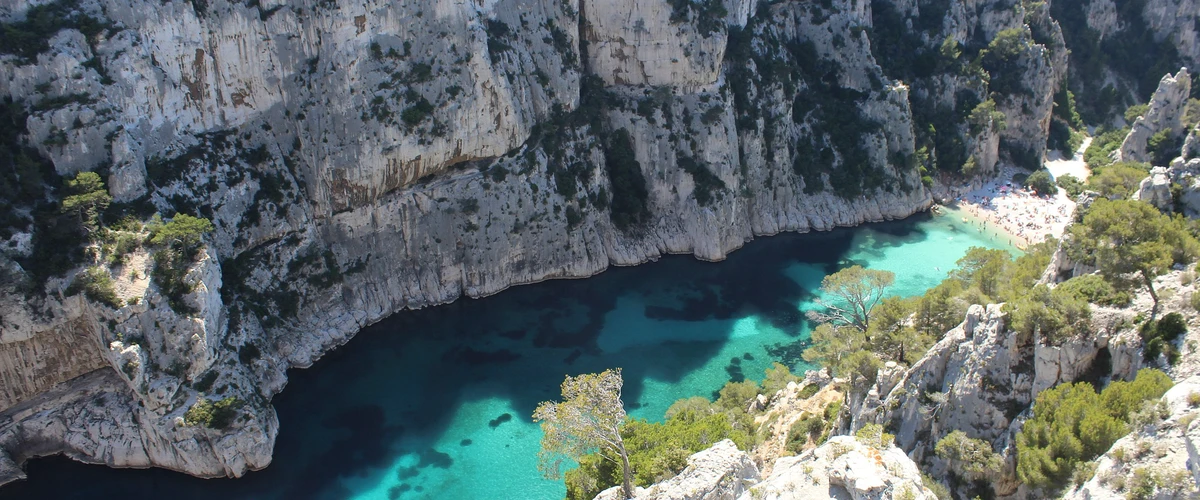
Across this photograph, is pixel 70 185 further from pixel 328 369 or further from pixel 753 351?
pixel 753 351

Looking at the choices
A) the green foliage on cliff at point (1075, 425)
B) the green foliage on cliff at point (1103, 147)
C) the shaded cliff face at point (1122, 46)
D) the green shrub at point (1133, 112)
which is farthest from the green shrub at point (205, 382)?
the shaded cliff face at point (1122, 46)

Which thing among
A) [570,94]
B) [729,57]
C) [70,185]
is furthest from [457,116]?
[729,57]

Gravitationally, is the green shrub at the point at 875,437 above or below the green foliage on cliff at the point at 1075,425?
below

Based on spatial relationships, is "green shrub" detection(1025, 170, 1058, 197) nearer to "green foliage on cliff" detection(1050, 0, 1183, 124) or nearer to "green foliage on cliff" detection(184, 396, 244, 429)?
"green foliage on cliff" detection(1050, 0, 1183, 124)

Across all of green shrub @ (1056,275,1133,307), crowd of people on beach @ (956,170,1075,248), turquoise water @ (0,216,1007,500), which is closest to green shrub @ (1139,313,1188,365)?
green shrub @ (1056,275,1133,307)

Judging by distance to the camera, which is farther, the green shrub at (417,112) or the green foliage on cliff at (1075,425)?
the green shrub at (417,112)

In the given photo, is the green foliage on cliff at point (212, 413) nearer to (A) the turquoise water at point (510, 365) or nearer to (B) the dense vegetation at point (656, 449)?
(A) the turquoise water at point (510, 365)

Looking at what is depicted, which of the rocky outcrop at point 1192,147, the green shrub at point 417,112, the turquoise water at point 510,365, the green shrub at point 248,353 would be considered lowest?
the turquoise water at point 510,365
